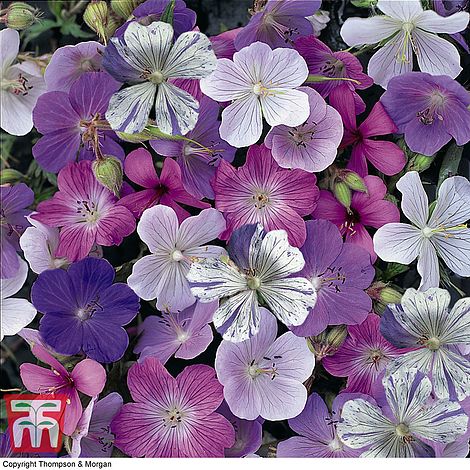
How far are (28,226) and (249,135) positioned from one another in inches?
9.8

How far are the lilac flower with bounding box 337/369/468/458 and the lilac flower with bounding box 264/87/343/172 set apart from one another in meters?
0.21

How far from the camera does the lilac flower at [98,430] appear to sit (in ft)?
→ 2.40

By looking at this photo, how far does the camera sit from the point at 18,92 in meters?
0.79

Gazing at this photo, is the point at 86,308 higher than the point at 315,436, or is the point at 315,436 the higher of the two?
the point at 86,308

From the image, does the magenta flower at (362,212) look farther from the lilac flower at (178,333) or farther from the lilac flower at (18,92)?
the lilac flower at (18,92)

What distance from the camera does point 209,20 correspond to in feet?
3.06

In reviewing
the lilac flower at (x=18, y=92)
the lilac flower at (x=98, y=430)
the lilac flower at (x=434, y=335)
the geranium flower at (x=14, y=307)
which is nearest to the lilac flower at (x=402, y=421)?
the lilac flower at (x=434, y=335)

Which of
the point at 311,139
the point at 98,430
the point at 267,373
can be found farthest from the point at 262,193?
the point at 98,430

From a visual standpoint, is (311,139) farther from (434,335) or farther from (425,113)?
(434,335)

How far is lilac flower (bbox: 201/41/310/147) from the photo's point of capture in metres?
0.72

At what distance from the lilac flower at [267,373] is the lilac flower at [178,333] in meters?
0.03

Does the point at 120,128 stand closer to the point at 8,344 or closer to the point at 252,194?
the point at 252,194

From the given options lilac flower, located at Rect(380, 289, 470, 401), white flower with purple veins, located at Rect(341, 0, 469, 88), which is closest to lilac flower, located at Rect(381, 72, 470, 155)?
white flower with purple veins, located at Rect(341, 0, 469, 88)

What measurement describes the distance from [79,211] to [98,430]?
21cm
